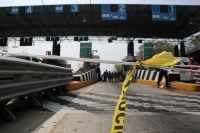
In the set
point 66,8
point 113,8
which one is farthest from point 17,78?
point 66,8

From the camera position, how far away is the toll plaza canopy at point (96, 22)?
22.0 m

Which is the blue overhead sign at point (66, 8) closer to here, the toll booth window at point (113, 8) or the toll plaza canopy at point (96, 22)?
the toll plaza canopy at point (96, 22)

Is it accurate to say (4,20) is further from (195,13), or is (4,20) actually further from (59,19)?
(195,13)

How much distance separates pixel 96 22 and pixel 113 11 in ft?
24.6

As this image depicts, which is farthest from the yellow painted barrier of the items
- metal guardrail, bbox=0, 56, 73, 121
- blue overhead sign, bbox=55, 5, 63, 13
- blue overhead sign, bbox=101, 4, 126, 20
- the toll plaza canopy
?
blue overhead sign, bbox=55, 5, 63, 13

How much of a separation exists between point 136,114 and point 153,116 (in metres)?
0.31

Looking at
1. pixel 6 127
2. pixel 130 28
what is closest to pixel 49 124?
pixel 6 127

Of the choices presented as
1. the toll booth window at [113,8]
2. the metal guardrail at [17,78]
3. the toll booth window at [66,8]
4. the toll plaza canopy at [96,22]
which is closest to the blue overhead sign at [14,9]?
the toll plaza canopy at [96,22]

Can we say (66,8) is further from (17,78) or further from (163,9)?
(17,78)

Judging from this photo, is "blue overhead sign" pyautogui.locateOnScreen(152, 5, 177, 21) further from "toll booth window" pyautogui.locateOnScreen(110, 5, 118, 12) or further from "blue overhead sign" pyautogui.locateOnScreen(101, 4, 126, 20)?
"toll booth window" pyautogui.locateOnScreen(110, 5, 118, 12)

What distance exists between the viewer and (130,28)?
97.6ft

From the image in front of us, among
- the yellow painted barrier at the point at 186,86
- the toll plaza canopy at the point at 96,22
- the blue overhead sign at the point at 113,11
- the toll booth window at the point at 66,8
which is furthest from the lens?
the toll plaza canopy at the point at 96,22

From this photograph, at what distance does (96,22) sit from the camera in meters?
27.9

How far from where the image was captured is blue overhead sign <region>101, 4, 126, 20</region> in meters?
20.6
